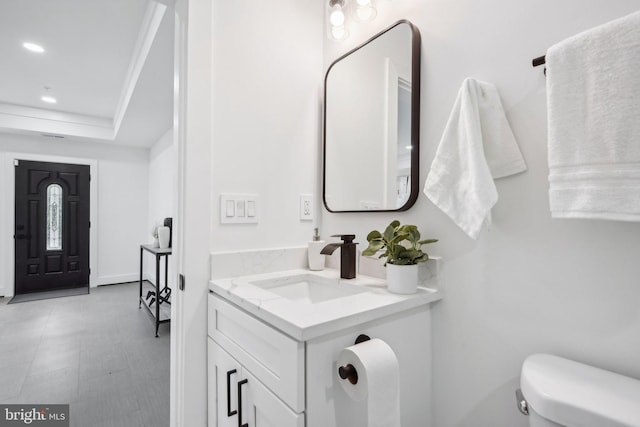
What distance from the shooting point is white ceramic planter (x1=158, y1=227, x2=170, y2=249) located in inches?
131

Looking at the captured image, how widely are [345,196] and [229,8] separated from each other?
0.92 m

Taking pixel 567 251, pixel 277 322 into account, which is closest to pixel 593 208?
pixel 567 251

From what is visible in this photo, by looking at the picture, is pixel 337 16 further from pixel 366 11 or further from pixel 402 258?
pixel 402 258

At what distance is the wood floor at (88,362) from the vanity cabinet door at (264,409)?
118 cm

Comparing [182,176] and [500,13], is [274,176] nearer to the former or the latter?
[182,176]

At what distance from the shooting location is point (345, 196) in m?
1.39

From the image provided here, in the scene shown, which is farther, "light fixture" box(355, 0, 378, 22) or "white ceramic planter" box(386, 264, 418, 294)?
"light fixture" box(355, 0, 378, 22)

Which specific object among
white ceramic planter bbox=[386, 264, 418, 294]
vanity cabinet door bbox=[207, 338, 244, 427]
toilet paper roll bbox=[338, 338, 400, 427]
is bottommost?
vanity cabinet door bbox=[207, 338, 244, 427]

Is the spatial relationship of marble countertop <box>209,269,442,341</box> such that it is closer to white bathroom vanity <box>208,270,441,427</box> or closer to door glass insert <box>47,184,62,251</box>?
white bathroom vanity <box>208,270,441,427</box>

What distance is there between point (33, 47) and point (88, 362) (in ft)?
8.56

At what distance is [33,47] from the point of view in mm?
2537

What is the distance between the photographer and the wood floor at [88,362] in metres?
1.80

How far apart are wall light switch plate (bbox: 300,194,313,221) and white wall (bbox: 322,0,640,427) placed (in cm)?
49

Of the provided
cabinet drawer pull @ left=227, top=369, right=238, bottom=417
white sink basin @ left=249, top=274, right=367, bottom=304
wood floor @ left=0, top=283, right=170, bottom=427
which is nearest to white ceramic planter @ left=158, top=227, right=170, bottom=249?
wood floor @ left=0, top=283, right=170, bottom=427
